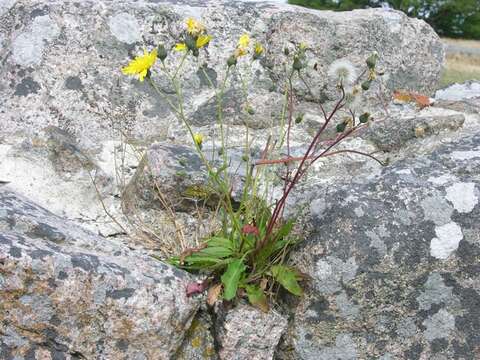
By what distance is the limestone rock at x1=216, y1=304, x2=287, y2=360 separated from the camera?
207 centimetres

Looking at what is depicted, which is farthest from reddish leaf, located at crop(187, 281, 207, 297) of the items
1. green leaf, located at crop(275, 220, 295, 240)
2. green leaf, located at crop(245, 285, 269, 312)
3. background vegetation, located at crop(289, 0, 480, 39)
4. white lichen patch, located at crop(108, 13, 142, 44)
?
background vegetation, located at crop(289, 0, 480, 39)

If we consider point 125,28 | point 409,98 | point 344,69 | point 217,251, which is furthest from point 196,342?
point 409,98

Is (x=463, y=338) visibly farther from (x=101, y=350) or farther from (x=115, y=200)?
(x=115, y=200)

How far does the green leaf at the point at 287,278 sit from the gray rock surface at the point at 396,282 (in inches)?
2.1

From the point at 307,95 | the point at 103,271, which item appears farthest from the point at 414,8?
the point at 103,271

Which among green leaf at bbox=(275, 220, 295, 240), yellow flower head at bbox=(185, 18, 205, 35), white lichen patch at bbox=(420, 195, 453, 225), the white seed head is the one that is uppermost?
yellow flower head at bbox=(185, 18, 205, 35)

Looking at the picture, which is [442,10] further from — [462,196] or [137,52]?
[462,196]

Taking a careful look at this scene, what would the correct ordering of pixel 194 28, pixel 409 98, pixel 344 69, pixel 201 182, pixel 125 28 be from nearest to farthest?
pixel 194 28 < pixel 201 182 < pixel 344 69 < pixel 125 28 < pixel 409 98

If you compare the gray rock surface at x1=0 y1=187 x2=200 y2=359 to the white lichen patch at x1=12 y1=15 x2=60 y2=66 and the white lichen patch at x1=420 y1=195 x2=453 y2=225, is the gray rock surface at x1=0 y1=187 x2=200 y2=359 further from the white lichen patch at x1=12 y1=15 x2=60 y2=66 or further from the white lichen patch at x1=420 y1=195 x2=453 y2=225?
the white lichen patch at x1=12 y1=15 x2=60 y2=66

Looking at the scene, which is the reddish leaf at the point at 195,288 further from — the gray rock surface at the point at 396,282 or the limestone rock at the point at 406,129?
the limestone rock at the point at 406,129

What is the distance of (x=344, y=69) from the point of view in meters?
3.05

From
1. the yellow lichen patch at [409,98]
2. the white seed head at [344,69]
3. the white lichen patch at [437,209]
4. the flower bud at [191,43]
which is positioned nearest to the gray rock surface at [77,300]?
the flower bud at [191,43]

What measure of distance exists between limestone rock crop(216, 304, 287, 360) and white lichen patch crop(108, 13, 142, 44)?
67.4 inches

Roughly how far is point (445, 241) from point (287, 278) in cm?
57
